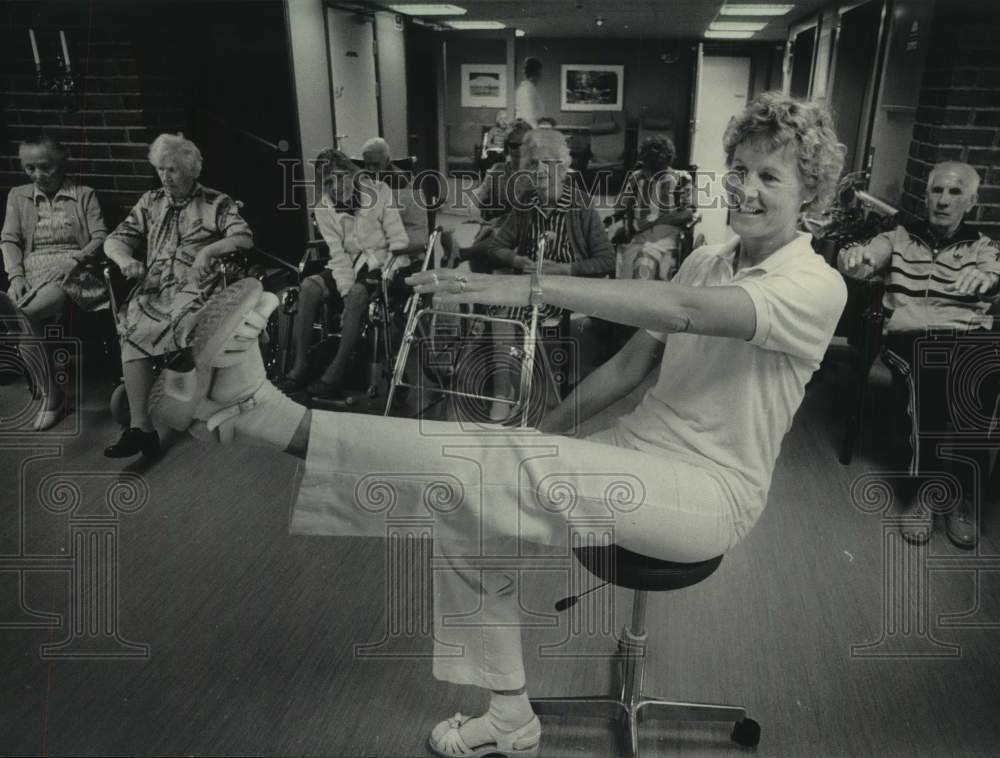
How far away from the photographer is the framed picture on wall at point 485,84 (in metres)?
3.44

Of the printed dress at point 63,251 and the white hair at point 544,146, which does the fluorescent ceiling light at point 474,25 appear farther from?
the printed dress at point 63,251

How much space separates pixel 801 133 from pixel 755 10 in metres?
2.37

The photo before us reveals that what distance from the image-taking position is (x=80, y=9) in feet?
9.12

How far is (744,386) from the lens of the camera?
1.50 metres

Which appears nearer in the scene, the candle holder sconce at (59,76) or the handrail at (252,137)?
the candle holder sconce at (59,76)

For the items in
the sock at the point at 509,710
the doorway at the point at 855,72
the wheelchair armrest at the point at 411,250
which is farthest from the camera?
the doorway at the point at 855,72

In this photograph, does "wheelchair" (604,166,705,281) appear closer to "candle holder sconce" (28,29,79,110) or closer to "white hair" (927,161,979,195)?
"white hair" (927,161,979,195)

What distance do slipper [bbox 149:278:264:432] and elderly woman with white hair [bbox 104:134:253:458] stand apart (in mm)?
1736

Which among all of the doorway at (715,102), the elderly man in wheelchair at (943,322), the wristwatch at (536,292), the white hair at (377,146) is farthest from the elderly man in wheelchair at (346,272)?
the wristwatch at (536,292)

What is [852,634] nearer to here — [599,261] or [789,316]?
[789,316]

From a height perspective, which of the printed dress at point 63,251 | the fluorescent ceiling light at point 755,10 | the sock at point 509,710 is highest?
the fluorescent ceiling light at point 755,10

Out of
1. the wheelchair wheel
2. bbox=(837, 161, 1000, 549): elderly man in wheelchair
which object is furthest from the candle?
bbox=(837, 161, 1000, 549): elderly man in wheelchair

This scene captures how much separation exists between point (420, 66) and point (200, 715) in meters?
2.70

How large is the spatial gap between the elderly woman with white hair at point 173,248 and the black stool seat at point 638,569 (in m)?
2.21
